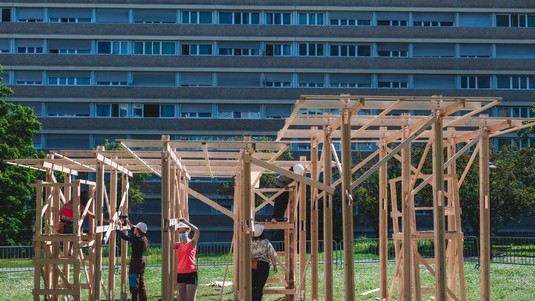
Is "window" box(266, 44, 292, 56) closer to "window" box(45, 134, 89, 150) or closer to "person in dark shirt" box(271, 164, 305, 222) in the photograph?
"window" box(45, 134, 89, 150)

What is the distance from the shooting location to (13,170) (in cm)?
4269

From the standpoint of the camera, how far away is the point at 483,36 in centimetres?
6481

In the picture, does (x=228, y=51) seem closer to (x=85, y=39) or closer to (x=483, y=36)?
(x=85, y=39)

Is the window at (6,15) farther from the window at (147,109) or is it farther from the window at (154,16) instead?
the window at (147,109)

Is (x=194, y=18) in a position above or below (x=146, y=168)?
above

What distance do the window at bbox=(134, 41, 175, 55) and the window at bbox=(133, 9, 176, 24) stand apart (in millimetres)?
1884

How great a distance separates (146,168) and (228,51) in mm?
42951

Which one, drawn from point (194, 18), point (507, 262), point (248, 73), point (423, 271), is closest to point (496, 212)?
point (507, 262)

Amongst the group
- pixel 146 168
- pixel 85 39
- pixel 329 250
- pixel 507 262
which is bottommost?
pixel 507 262

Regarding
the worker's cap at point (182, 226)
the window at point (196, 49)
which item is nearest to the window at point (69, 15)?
the window at point (196, 49)

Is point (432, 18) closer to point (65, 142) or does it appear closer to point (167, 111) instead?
point (167, 111)

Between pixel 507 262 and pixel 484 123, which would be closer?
pixel 484 123

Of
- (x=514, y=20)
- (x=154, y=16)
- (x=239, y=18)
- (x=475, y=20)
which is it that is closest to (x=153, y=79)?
(x=154, y=16)

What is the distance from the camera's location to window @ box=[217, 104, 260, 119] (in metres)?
64.2
